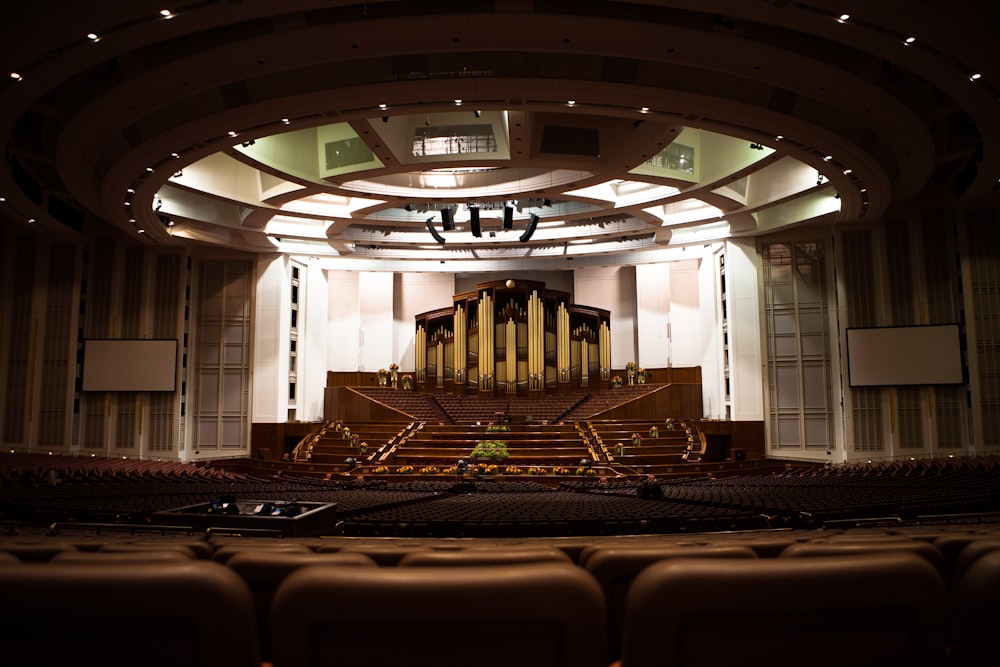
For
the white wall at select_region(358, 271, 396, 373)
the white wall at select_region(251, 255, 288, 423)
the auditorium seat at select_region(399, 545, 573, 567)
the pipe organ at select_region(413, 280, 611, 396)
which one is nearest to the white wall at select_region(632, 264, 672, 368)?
the pipe organ at select_region(413, 280, 611, 396)

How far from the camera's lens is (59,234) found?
1961 centimetres

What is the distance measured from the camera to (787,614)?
2.50 feet

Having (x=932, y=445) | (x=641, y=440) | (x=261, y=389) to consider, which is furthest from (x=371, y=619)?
(x=261, y=389)

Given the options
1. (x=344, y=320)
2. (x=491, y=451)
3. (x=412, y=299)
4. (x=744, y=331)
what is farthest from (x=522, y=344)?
(x=744, y=331)

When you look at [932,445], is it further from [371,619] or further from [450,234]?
[371,619]

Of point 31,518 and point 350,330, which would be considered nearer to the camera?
point 31,518

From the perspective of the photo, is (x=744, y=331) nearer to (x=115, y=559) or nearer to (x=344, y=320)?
(x=344, y=320)

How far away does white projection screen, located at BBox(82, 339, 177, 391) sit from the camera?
2005cm

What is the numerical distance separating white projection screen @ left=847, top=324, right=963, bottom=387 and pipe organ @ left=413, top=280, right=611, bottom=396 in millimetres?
8226

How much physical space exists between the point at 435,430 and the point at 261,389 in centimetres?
615

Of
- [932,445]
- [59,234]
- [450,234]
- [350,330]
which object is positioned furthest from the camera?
[350,330]

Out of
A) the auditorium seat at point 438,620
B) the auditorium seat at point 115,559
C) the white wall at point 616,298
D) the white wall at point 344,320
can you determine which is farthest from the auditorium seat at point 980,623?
the white wall at point 616,298

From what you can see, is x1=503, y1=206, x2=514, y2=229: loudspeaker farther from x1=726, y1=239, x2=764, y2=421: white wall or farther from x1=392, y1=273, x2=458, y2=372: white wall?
x1=392, y1=273, x2=458, y2=372: white wall

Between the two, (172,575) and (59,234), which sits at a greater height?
(59,234)
